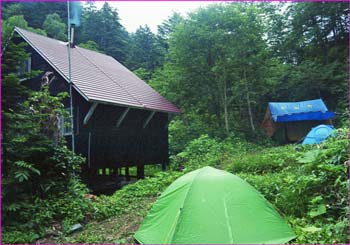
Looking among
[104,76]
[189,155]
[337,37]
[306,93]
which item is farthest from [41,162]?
[337,37]

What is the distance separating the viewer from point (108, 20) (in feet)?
97.1

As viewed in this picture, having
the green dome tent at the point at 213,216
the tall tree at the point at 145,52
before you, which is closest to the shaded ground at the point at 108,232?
the green dome tent at the point at 213,216

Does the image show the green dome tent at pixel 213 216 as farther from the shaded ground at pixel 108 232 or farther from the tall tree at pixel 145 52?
the tall tree at pixel 145 52

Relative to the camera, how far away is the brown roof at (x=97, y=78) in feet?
32.4

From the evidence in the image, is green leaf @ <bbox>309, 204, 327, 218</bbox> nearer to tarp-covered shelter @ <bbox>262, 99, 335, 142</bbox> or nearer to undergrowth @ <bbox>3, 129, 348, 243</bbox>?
undergrowth @ <bbox>3, 129, 348, 243</bbox>

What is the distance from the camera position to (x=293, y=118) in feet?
54.1

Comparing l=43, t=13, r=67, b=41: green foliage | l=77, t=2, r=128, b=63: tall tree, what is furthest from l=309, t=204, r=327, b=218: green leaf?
l=77, t=2, r=128, b=63: tall tree

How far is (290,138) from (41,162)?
15.4 metres

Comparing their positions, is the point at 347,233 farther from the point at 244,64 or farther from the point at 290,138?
the point at 290,138

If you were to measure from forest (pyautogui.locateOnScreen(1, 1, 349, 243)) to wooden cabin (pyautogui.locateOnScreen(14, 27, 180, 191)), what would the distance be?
136 cm

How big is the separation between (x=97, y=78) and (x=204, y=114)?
304 inches

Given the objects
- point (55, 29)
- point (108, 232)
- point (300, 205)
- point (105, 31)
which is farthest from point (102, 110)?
point (105, 31)

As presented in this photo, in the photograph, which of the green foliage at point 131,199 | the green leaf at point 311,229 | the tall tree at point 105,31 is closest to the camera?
the green leaf at point 311,229

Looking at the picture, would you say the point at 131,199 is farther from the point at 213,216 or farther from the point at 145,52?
the point at 145,52
